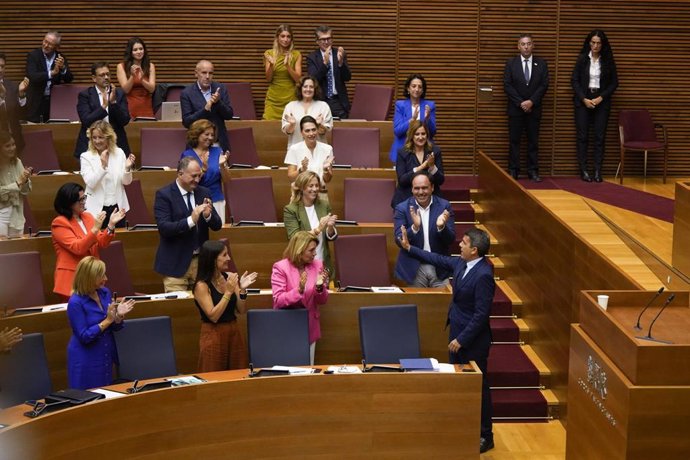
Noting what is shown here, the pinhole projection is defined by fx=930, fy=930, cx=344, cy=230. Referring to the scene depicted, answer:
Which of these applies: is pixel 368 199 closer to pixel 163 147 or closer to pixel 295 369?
pixel 163 147

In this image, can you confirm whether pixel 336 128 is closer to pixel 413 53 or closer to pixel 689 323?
pixel 413 53

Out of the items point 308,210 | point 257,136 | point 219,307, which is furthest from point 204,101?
point 219,307

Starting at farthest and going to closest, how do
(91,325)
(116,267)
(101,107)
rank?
1. (101,107)
2. (116,267)
3. (91,325)

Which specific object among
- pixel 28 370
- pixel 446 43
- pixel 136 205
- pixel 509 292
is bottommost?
pixel 509 292

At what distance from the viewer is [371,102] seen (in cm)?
722

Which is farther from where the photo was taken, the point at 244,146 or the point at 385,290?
the point at 244,146

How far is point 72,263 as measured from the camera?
4395mm

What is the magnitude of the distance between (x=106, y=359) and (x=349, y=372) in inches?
39.5

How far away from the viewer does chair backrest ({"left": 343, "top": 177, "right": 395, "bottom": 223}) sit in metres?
5.63

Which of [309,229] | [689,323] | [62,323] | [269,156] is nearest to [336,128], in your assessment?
[269,156]

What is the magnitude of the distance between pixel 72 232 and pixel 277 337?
1.08 m

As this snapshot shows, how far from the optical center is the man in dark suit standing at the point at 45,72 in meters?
6.63

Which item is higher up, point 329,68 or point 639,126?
point 329,68

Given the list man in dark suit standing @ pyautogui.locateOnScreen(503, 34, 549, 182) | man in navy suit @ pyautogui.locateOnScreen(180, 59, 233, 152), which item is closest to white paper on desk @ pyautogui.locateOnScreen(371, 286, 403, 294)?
man in navy suit @ pyautogui.locateOnScreen(180, 59, 233, 152)
